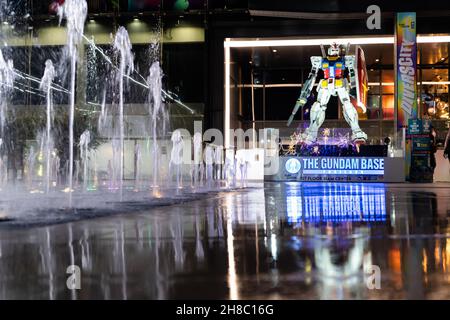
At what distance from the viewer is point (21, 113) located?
91.1 feet

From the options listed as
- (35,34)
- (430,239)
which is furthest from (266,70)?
(430,239)

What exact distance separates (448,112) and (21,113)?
84.4ft

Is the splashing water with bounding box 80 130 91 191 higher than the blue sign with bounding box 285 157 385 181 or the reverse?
higher

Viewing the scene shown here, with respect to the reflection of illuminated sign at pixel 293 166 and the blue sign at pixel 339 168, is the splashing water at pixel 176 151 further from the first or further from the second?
the blue sign at pixel 339 168

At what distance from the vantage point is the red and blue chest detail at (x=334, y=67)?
71.9 ft

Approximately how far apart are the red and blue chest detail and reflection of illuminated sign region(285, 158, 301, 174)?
3959mm

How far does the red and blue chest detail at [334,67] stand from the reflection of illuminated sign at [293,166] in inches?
156

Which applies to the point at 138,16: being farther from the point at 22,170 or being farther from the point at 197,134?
the point at 22,170

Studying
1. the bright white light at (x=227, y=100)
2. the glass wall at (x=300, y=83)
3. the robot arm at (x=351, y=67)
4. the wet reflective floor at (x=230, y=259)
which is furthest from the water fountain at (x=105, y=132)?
the wet reflective floor at (x=230, y=259)

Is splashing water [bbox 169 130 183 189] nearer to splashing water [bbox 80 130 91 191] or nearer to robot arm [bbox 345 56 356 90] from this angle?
splashing water [bbox 80 130 91 191]

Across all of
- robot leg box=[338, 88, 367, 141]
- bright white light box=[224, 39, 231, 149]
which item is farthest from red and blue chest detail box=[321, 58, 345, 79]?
bright white light box=[224, 39, 231, 149]

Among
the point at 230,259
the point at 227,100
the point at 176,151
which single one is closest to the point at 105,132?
the point at 176,151

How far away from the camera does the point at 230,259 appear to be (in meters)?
3.19

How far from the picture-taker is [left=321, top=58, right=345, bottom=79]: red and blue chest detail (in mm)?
21906
